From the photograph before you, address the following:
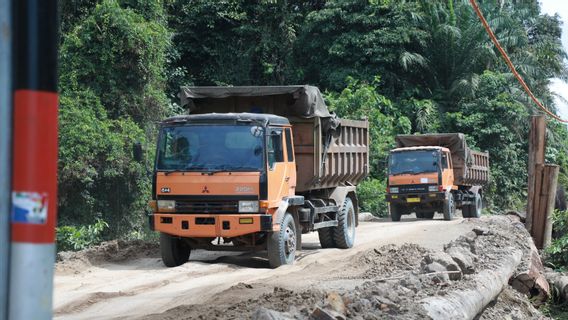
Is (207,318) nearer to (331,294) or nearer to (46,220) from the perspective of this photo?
(331,294)

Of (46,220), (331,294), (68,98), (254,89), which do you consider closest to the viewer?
(46,220)

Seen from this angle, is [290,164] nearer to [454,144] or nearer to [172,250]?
[172,250]

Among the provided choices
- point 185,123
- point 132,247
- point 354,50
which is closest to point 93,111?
point 132,247

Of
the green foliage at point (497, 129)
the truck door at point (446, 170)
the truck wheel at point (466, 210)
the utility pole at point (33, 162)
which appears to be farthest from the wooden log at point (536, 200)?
the utility pole at point (33, 162)

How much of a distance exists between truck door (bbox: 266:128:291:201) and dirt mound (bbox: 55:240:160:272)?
3007 mm

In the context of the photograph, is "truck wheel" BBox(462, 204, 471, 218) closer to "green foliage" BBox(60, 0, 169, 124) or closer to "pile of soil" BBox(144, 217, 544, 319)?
"green foliage" BBox(60, 0, 169, 124)

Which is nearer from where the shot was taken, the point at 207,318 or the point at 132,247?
the point at 207,318

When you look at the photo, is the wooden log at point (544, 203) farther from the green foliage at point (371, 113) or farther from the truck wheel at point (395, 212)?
the green foliage at point (371, 113)

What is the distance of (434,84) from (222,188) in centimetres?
2721

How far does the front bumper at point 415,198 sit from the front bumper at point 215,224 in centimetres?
1283

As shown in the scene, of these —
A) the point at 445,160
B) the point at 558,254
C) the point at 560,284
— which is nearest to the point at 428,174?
the point at 445,160

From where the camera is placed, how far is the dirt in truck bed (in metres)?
6.50

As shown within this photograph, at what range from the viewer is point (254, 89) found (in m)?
12.4

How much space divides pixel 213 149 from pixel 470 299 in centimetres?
450
